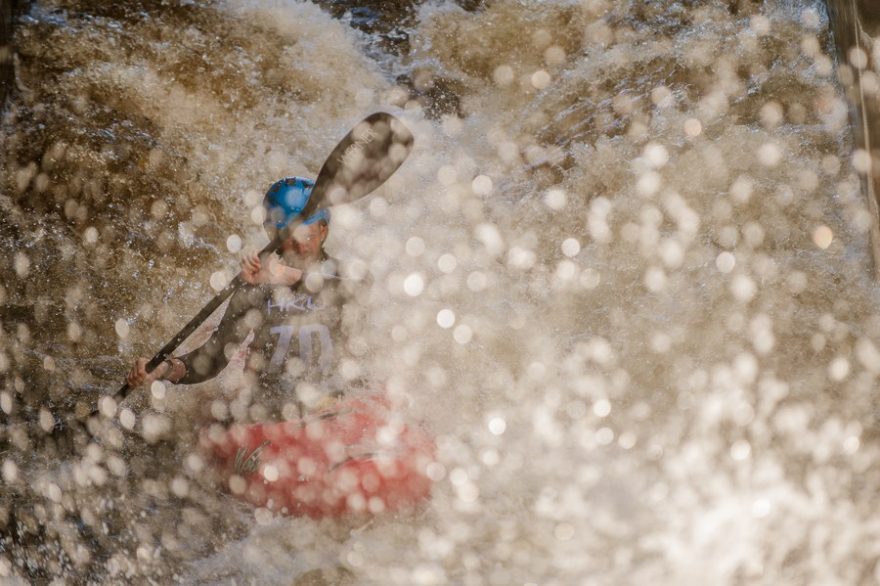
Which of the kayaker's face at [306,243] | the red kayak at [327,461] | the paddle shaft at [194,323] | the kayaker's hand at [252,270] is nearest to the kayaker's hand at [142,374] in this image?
the paddle shaft at [194,323]

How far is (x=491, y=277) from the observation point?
1.92 m

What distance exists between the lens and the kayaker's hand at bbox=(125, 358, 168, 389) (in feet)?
5.87

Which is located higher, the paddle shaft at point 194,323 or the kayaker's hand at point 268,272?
the kayaker's hand at point 268,272

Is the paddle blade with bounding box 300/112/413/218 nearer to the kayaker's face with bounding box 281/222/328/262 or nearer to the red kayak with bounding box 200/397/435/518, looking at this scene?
the kayaker's face with bounding box 281/222/328/262

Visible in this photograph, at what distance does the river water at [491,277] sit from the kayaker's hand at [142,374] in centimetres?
4

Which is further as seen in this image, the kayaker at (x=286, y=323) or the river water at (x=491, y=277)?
the river water at (x=491, y=277)

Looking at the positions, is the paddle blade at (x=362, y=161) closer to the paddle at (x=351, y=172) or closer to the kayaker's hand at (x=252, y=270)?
the paddle at (x=351, y=172)

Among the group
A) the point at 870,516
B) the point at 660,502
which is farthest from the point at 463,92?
the point at 870,516

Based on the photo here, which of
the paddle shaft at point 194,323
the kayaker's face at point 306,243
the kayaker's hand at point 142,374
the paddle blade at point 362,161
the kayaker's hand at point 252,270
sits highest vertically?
the paddle blade at point 362,161

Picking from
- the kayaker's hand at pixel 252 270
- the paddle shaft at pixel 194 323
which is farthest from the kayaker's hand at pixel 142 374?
the kayaker's hand at pixel 252 270

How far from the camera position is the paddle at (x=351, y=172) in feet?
5.77

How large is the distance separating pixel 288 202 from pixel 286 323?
0.98 ft

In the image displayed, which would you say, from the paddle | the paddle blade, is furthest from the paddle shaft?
the paddle blade

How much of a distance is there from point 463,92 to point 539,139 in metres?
0.25
